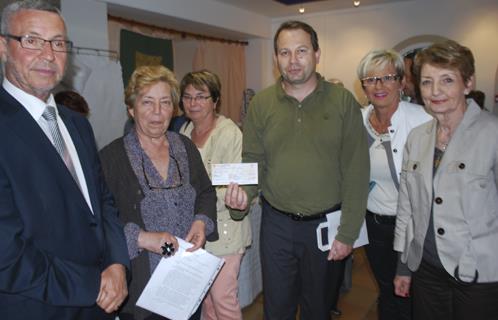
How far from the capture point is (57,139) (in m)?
1.24

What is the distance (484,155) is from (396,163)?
491 millimetres

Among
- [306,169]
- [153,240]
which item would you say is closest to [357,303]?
[306,169]

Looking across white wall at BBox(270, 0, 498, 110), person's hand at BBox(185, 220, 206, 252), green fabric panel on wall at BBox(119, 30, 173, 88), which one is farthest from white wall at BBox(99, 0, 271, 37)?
person's hand at BBox(185, 220, 206, 252)

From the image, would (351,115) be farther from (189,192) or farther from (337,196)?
(189,192)

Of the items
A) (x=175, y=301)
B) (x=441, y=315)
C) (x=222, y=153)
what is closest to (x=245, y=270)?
(x=222, y=153)

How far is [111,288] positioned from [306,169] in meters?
0.98

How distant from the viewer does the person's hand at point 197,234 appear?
164 cm

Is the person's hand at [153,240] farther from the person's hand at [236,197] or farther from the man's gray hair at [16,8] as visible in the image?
the man's gray hair at [16,8]

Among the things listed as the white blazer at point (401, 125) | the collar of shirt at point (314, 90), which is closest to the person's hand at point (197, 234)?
the collar of shirt at point (314, 90)

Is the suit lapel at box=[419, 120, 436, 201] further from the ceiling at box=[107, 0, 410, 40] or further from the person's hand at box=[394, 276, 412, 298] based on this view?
the ceiling at box=[107, 0, 410, 40]

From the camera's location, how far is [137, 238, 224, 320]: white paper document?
1.51 m

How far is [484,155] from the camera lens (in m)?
1.41

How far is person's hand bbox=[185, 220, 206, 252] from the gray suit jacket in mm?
961

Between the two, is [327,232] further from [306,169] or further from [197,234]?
[197,234]
